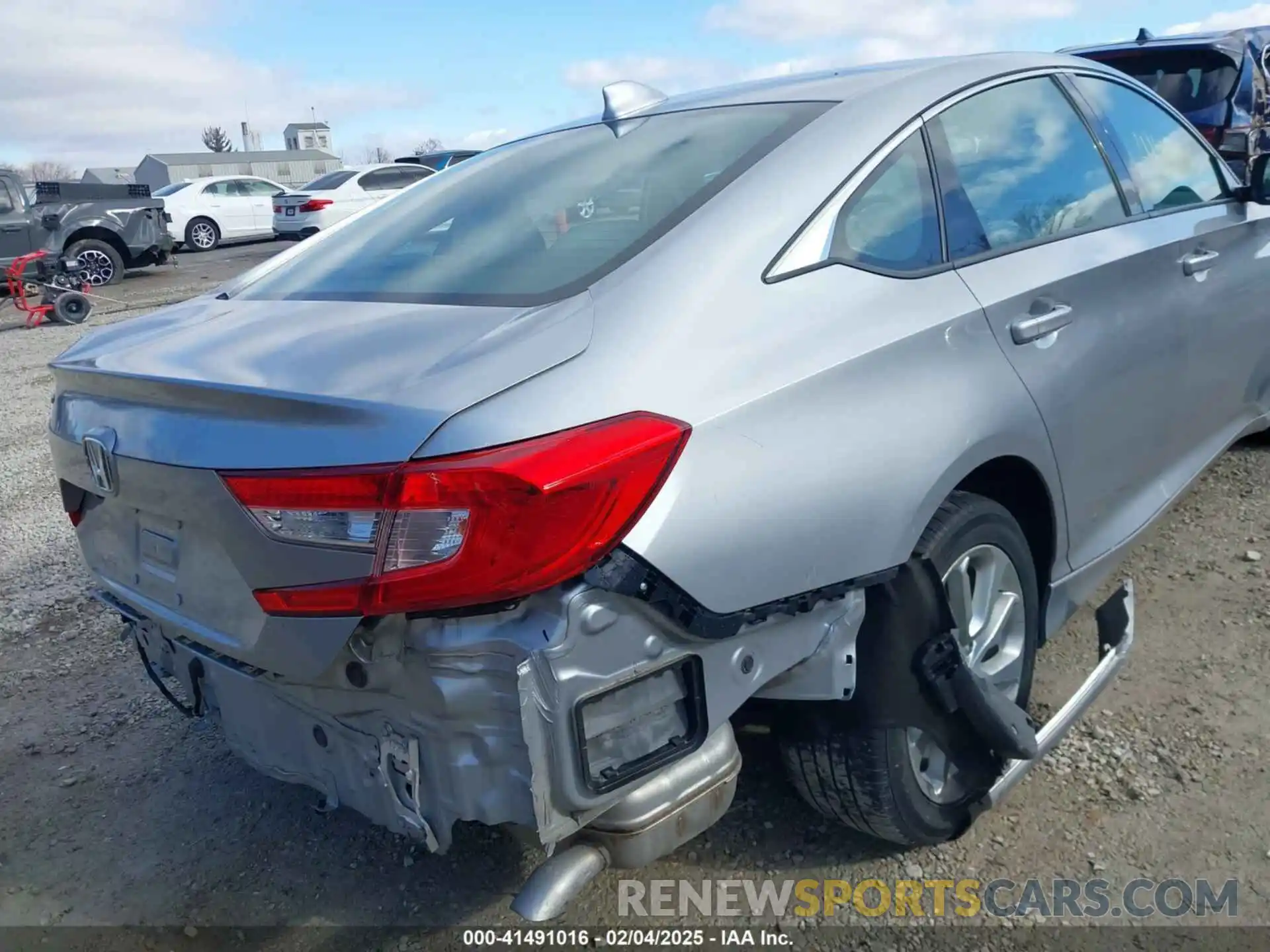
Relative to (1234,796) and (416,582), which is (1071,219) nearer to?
(1234,796)

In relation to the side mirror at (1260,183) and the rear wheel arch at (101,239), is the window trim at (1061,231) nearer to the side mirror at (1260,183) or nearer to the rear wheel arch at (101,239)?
the side mirror at (1260,183)

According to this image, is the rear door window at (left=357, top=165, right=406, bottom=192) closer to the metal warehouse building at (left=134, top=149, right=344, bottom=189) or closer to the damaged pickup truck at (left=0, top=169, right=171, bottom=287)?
the damaged pickup truck at (left=0, top=169, right=171, bottom=287)

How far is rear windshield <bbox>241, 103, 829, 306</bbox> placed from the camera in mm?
1949

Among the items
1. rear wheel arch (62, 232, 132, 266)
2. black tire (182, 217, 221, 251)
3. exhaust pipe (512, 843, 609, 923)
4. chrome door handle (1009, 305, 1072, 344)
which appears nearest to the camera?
exhaust pipe (512, 843, 609, 923)

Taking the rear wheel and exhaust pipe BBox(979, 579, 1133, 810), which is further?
the rear wheel

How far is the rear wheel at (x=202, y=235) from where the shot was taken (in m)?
20.7

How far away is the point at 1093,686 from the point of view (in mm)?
2445

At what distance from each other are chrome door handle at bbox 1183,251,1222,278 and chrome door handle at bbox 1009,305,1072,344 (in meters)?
0.81

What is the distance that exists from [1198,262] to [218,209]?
21.3 m

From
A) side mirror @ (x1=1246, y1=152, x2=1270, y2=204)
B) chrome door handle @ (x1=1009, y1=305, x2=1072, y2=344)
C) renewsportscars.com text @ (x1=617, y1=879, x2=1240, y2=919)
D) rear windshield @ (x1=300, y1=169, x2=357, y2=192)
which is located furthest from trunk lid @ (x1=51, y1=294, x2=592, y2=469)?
rear windshield @ (x1=300, y1=169, x2=357, y2=192)

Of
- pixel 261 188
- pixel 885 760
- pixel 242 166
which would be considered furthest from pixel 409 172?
pixel 242 166

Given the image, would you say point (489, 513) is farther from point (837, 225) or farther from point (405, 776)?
point (837, 225)

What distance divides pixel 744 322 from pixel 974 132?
107 centimetres

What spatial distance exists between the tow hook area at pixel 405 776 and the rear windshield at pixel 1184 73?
22.3ft
